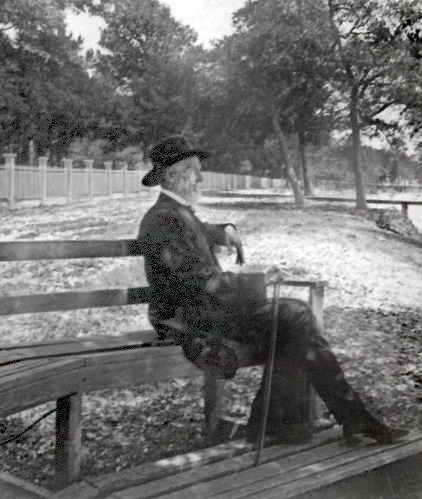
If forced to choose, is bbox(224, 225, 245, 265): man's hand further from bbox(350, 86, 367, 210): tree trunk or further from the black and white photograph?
bbox(350, 86, 367, 210): tree trunk

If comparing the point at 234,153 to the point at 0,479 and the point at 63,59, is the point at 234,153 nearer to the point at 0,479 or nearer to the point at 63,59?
the point at 63,59

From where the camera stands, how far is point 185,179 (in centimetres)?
348

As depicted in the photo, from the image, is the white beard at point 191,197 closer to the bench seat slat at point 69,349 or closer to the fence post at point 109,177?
the bench seat slat at point 69,349

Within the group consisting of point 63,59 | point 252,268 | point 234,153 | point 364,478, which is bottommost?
point 364,478

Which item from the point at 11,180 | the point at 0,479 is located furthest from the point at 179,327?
the point at 11,180

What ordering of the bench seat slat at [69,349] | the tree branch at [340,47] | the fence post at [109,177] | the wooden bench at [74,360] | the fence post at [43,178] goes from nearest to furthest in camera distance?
the wooden bench at [74,360] < the bench seat slat at [69,349] < the tree branch at [340,47] < the fence post at [43,178] < the fence post at [109,177]

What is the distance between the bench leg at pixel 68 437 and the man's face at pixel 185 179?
1068 mm

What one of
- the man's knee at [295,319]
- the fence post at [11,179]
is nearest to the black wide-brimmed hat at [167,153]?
the man's knee at [295,319]

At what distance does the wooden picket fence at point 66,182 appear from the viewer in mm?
16703

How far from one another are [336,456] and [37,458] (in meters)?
1.72

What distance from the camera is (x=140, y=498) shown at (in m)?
2.65

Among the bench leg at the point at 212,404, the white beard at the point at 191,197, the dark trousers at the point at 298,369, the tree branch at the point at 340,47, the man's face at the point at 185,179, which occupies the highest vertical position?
the tree branch at the point at 340,47

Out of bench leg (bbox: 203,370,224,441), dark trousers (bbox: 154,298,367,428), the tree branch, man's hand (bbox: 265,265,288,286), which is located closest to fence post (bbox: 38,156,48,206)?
the tree branch

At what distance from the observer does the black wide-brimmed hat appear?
3465mm
